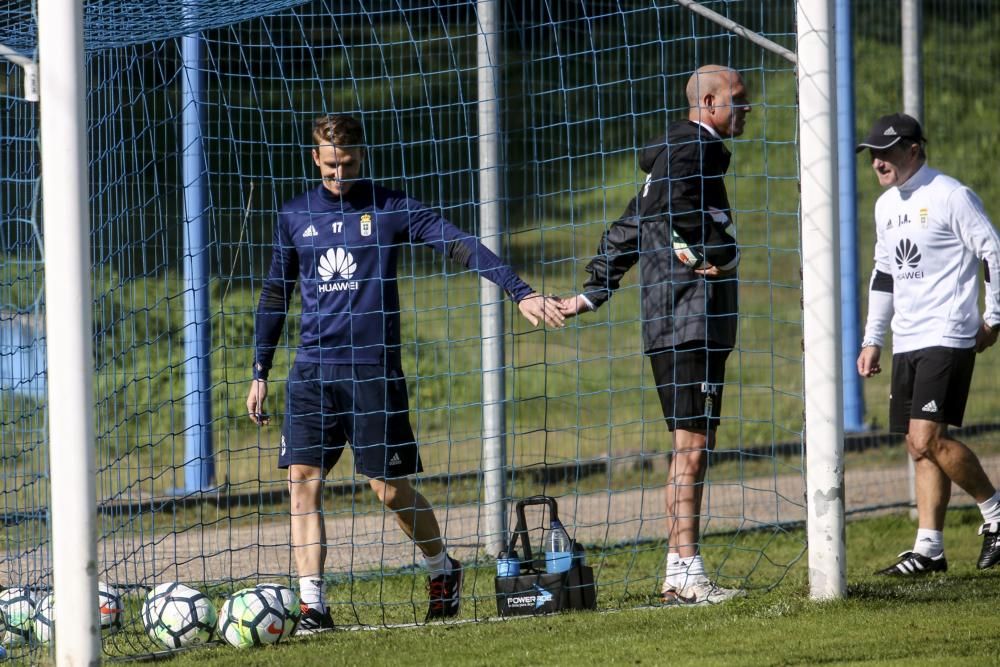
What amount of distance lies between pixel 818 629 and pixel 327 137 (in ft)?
9.27

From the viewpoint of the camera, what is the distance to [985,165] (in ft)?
46.3

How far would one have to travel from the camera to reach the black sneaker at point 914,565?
6.28m

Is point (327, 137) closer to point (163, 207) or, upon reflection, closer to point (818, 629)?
point (818, 629)

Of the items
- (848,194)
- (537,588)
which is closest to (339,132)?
(537,588)

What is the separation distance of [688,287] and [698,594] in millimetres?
1299

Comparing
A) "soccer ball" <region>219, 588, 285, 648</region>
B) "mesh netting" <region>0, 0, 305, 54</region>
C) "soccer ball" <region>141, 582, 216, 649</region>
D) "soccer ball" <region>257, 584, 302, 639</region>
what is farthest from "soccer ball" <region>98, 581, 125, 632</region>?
"mesh netting" <region>0, 0, 305, 54</region>

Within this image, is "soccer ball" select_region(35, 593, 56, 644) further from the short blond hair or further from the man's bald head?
the man's bald head

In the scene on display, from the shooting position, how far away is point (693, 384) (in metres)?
5.76

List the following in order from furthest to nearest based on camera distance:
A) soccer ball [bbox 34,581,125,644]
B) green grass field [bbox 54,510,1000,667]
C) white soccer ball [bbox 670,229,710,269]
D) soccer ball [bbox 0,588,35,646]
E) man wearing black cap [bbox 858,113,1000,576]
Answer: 1. man wearing black cap [bbox 858,113,1000,576]
2. white soccer ball [bbox 670,229,710,269]
3. soccer ball [bbox 0,588,35,646]
4. soccer ball [bbox 34,581,125,644]
5. green grass field [bbox 54,510,1000,667]

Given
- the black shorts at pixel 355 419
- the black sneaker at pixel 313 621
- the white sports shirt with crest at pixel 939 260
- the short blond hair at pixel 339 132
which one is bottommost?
the black sneaker at pixel 313 621

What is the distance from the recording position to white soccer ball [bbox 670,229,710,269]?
18.7ft

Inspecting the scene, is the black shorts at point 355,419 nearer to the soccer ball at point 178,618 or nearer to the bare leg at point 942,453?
the soccer ball at point 178,618

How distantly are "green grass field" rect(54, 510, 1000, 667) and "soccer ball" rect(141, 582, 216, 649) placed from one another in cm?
10

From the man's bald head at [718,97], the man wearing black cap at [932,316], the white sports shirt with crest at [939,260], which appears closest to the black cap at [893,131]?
the man wearing black cap at [932,316]
